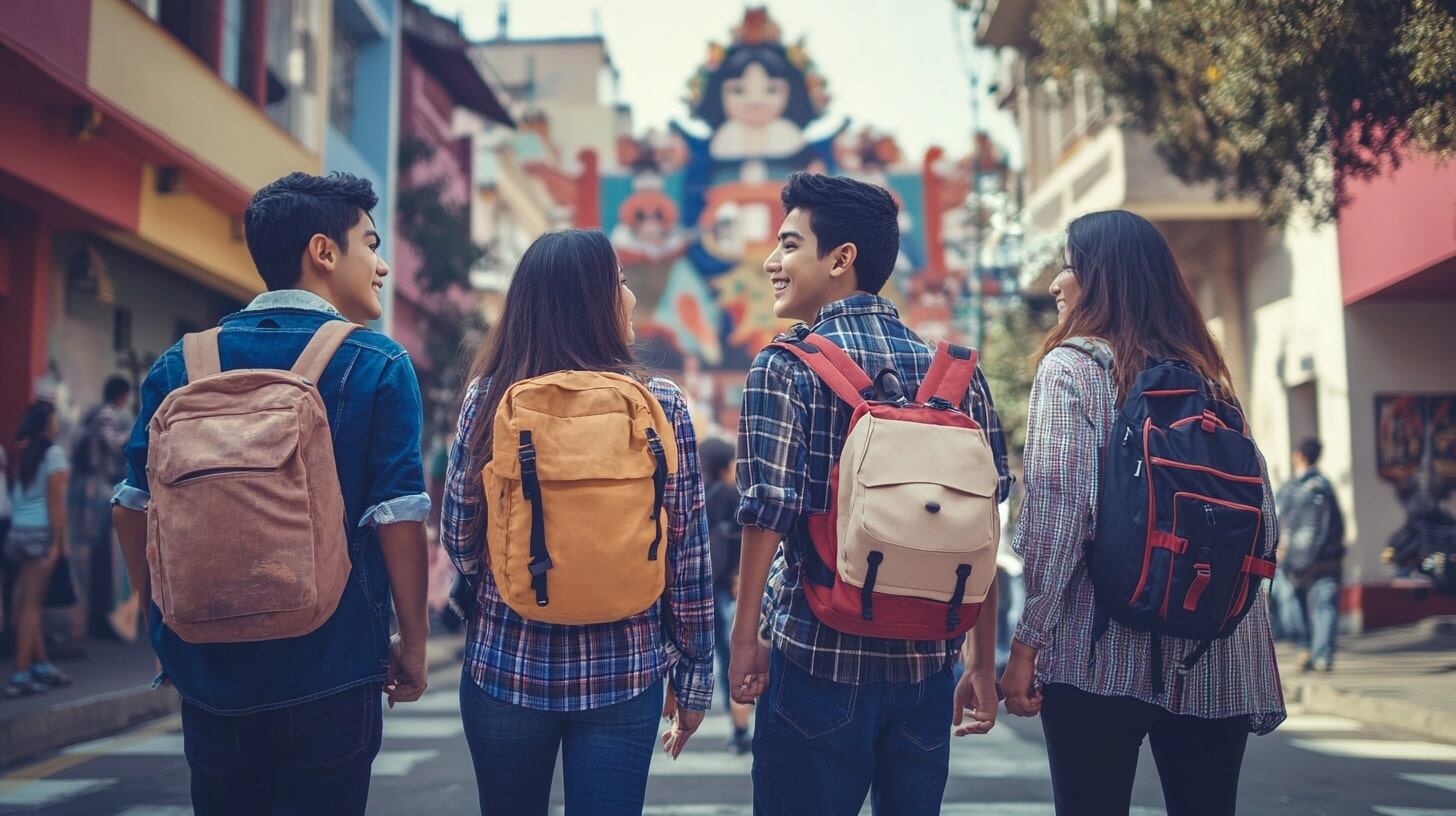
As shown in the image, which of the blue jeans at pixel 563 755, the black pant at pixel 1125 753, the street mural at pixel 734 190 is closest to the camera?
the blue jeans at pixel 563 755

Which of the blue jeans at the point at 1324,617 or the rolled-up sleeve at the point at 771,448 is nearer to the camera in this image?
the rolled-up sleeve at the point at 771,448

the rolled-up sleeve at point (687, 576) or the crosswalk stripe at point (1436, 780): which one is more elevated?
the rolled-up sleeve at point (687, 576)

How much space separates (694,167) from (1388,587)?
2737 centimetres

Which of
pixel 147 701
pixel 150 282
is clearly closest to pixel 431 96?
pixel 150 282

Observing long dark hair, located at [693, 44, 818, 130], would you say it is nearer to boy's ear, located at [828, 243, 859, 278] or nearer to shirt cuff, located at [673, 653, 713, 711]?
boy's ear, located at [828, 243, 859, 278]

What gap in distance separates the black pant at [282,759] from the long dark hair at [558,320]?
0.66 meters

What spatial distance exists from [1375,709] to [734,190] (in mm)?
30688

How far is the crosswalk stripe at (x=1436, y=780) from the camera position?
6.02 metres

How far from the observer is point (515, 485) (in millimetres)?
2664

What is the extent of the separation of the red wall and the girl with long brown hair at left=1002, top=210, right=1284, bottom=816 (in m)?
8.66

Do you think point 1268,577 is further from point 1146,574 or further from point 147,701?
point 147,701

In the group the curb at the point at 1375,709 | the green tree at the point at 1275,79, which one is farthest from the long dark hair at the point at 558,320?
the curb at the point at 1375,709

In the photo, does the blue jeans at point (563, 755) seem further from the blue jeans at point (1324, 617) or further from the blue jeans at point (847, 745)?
the blue jeans at point (1324, 617)

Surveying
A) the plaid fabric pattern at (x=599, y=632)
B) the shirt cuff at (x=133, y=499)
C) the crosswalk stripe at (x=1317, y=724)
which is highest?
the shirt cuff at (x=133, y=499)
